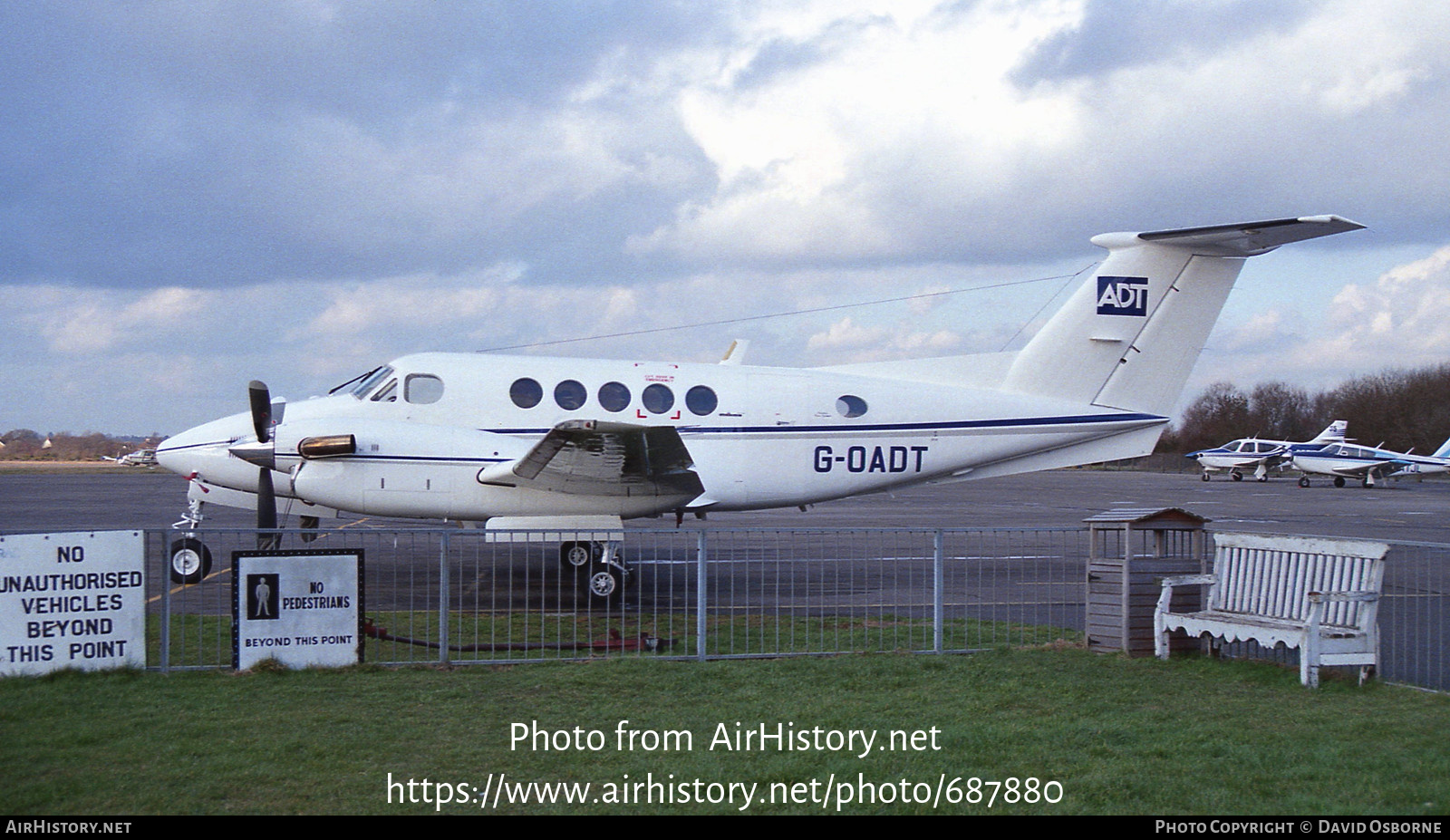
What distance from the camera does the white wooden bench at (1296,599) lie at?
7.48 meters

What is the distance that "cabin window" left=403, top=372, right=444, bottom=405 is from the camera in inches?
528

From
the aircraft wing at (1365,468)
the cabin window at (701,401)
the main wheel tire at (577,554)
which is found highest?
the cabin window at (701,401)

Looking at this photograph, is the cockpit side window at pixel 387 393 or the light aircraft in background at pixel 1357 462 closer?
the cockpit side window at pixel 387 393

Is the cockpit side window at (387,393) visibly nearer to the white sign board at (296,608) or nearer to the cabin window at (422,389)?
the cabin window at (422,389)

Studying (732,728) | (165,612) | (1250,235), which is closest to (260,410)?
(165,612)

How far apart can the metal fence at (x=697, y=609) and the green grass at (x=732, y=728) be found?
0.70 meters

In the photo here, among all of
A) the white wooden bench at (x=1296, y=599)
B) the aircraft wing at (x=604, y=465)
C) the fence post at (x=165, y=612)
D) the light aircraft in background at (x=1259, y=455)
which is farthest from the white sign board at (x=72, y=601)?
the light aircraft in background at (x=1259, y=455)

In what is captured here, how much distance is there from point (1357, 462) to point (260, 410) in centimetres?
5067

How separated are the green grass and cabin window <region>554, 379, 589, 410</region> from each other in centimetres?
580

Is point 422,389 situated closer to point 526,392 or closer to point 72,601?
point 526,392

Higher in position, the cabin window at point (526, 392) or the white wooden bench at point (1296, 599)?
the cabin window at point (526, 392)

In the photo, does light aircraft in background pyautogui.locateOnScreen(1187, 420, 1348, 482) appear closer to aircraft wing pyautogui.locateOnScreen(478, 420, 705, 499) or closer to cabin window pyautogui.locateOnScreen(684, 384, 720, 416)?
cabin window pyautogui.locateOnScreen(684, 384, 720, 416)

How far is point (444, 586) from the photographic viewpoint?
8.17 metres

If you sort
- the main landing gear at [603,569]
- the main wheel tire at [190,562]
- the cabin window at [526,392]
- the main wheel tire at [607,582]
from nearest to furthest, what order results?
the main landing gear at [603,569] < the main wheel tire at [607,582] < the main wheel tire at [190,562] < the cabin window at [526,392]
